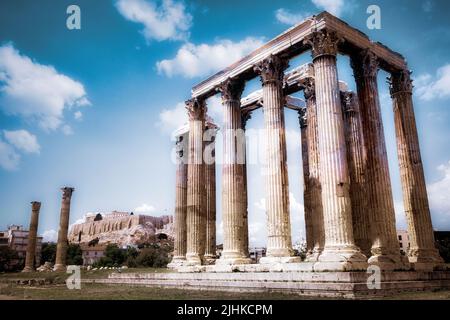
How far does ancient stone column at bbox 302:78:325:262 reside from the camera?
24188mm

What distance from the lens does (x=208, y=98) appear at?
28.6m

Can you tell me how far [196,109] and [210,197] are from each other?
6567mm

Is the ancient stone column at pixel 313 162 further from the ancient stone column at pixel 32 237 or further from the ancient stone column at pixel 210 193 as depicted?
the ancient stone column at pixel 32 237

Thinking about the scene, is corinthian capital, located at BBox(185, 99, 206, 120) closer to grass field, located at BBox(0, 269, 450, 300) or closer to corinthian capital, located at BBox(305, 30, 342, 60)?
corinthian capital, located at BBox(305, 30, 342, 60)

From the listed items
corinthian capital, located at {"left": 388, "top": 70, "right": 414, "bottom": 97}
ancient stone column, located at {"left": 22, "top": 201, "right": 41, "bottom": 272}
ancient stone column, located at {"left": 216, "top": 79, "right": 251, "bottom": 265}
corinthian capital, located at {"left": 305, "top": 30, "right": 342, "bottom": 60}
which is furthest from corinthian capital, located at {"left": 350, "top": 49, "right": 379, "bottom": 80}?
ancient stone column, located at {"left": 22, "top": 201, "right": 41, "bottom": 272}

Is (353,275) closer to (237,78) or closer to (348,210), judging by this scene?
(348,210)

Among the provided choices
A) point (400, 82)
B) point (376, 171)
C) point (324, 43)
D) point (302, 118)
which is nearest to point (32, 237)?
point (302, 118)

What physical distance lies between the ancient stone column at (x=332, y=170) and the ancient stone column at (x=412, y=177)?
18.6ft

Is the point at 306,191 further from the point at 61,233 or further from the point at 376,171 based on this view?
the point at 61,233

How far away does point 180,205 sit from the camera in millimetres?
30141

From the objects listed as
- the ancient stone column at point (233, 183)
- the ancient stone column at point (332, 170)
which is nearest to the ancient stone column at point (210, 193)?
the ancient stone column at point (233, 183)

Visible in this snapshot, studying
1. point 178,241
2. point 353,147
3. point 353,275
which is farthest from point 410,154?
point 178,241

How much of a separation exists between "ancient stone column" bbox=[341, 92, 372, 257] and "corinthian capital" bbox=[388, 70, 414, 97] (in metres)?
2.62

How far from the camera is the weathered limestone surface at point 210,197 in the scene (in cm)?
2719
